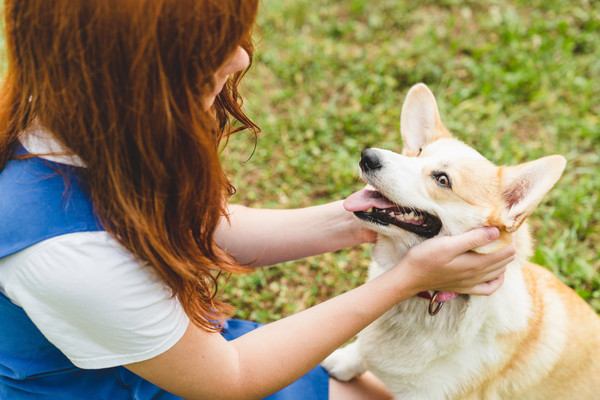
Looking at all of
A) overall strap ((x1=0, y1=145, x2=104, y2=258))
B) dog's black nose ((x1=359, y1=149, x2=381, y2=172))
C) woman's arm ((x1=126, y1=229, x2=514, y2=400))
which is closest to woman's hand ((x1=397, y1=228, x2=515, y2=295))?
woman's arm ((x1=126, y1=229, x2=514, y2=400))

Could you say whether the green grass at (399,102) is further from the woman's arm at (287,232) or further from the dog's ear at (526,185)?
the dog's ear at (526,185)

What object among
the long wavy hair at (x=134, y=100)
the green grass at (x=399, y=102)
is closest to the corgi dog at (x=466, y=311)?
the long wavy hair at (x=134, y=100)

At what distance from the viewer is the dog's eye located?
1.85 m

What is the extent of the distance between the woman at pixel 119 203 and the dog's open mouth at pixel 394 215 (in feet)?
0.72

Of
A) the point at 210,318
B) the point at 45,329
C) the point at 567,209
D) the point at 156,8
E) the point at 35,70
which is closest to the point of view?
the point at 156,8

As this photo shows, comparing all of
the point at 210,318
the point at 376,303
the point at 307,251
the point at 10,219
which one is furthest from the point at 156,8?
the point at 307,251

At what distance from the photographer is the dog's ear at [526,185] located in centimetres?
163

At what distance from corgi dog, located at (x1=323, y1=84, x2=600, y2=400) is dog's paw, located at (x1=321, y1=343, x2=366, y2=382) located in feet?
0.78

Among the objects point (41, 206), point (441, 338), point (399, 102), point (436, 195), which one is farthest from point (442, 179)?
point (399, 102)

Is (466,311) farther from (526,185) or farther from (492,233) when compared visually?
(526,185)

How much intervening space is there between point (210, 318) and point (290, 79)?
2.61 metres

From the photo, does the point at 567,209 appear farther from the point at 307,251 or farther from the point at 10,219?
the point at 10,219

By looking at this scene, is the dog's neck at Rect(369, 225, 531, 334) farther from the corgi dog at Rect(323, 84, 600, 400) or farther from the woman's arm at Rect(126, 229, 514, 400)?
the woman's arm at Rect(126, 229, 514, 400)

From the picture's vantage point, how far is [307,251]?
2104 millimetres
